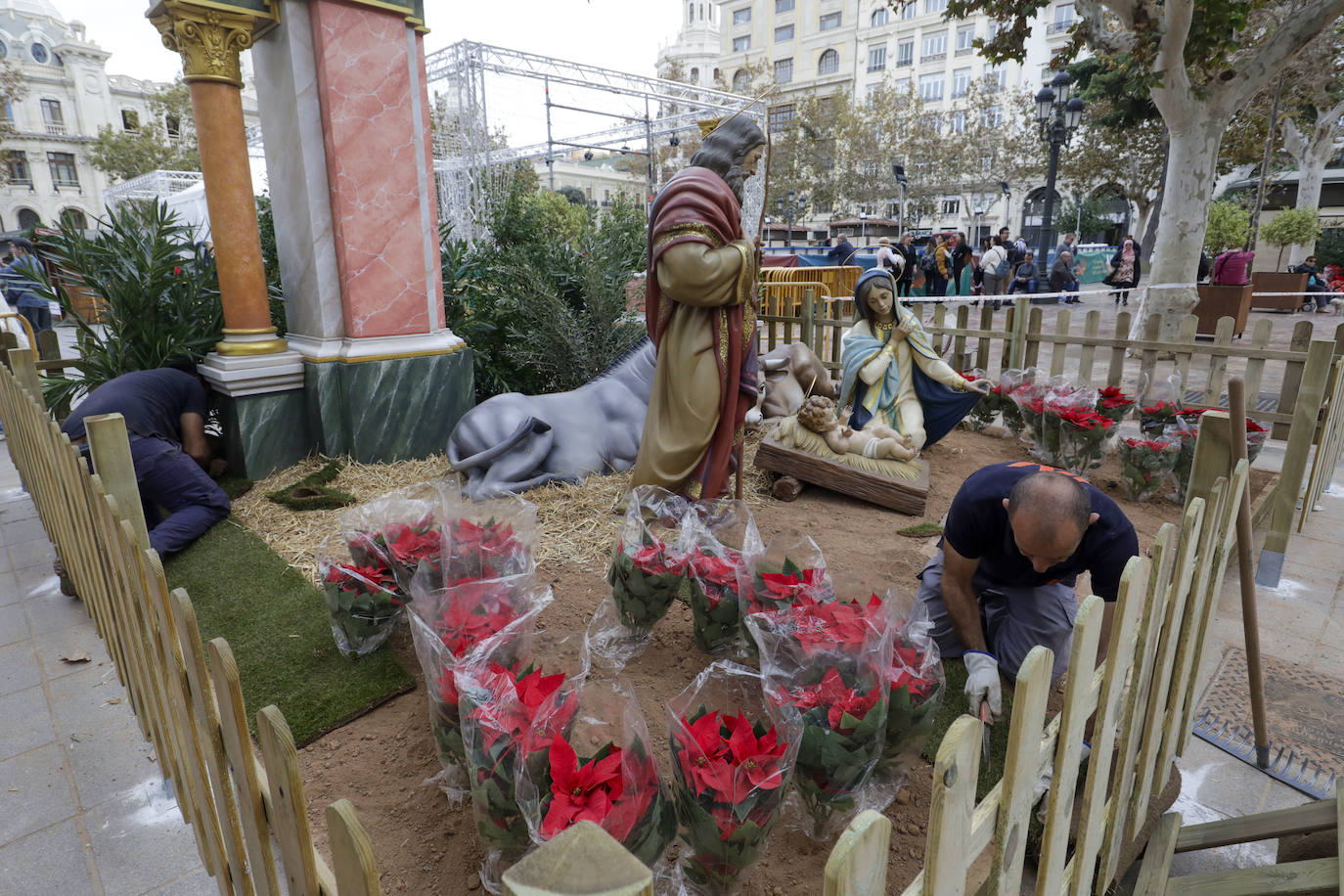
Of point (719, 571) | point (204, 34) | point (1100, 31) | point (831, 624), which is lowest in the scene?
point (719, 571)

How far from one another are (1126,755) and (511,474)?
143 inches

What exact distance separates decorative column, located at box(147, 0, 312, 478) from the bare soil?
2.56m

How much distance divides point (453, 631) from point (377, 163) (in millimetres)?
3969

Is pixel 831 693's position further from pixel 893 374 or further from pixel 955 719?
pixel 893 374

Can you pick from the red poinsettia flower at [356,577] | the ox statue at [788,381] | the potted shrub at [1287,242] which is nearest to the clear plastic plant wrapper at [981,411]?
the ox statue at [788,381]

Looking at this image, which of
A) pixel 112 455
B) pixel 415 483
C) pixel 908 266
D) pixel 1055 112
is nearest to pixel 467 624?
pixel 112 455

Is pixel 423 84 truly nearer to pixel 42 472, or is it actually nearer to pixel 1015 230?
pixel 42 472

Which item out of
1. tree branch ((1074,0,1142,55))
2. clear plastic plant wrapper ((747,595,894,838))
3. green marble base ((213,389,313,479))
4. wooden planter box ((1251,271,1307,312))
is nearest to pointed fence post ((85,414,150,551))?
clear plastic plant wrapper ((747,595,894,838))

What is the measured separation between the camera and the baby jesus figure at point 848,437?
4879 millimetres

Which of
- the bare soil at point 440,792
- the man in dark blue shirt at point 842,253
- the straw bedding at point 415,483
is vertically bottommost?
the bare soil at point 440,792

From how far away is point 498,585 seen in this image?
2365mm

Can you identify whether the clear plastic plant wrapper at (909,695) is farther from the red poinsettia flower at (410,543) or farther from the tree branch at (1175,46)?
the tree branch at (1175,46)

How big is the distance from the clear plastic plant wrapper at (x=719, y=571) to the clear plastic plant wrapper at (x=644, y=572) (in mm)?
68

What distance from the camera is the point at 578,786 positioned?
5.01 ft
